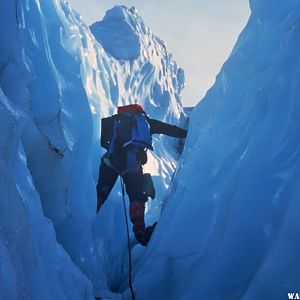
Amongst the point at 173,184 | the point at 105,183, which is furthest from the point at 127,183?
the point at 173,184

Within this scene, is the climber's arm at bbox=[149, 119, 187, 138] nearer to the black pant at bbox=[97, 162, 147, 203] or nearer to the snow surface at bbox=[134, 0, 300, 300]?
the black pant at bbox=[97, 162, 147, 203]

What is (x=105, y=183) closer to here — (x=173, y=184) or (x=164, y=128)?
(x=173, y=184)

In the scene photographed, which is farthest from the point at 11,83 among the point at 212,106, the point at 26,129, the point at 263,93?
the point at 212,106

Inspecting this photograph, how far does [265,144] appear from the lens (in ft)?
9.99

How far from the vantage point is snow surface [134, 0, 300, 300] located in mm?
2562

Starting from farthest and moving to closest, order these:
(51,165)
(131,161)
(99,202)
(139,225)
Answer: (99,202) < (131,161) < (139,225) < (51,165)

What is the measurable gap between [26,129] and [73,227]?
38.2 inches

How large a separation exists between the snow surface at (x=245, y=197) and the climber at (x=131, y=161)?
52 cm

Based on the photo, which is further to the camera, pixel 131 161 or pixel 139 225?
pixel 131 161

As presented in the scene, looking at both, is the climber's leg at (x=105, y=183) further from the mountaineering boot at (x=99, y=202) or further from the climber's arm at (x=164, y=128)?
the climber's arm at (x=164, y=128)

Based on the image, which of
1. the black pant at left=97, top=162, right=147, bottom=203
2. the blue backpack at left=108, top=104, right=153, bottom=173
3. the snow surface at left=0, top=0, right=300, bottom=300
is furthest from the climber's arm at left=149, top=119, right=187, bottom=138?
the black pant at left=97, top=162, right=147, bottom=203

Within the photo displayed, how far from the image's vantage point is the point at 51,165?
3.46 meters

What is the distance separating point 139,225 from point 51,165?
123 centimetres

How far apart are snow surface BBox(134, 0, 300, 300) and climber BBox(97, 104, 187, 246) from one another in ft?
1.70
